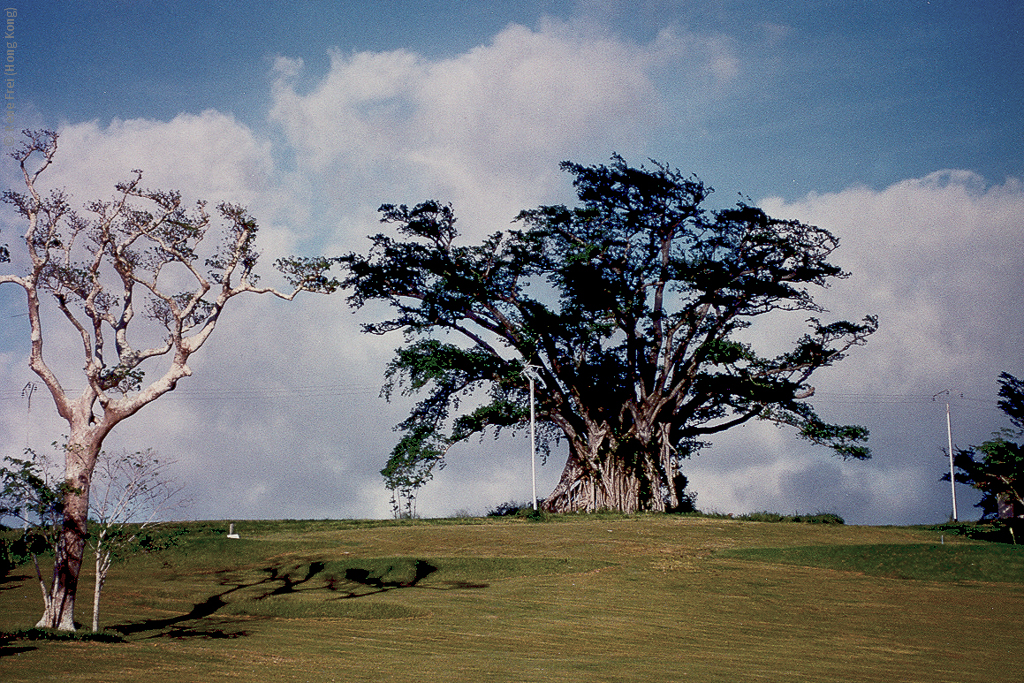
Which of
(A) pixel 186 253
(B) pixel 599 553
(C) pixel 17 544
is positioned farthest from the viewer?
(B) pixel 599 553

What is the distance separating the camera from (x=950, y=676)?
44.6 feet

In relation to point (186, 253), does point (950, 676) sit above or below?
below

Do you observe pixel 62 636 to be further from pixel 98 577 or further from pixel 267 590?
pixel 267 590

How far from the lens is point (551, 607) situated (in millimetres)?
20750

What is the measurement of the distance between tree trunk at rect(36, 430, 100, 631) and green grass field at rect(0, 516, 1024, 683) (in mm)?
902

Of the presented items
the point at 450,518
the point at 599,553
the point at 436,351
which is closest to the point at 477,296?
the point at 436,351

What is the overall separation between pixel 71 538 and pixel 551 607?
32.4 ft

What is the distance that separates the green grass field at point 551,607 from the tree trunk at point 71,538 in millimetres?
902

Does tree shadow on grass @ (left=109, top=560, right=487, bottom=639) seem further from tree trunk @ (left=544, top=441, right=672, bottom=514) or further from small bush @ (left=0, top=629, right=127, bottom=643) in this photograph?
tree trunk @ (left=544, top=441, right=672, bottom=514)

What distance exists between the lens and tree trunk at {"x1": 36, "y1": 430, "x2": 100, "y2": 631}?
56.4 ft

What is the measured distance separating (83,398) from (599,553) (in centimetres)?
1509

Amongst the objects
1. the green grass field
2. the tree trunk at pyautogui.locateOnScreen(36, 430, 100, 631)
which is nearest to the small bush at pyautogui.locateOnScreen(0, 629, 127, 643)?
the green grass field

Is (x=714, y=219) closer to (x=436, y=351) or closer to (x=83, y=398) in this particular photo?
(x=436, y=351)

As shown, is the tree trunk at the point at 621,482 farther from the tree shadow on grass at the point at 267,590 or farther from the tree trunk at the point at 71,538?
the tree trunk at the point at 71,538
